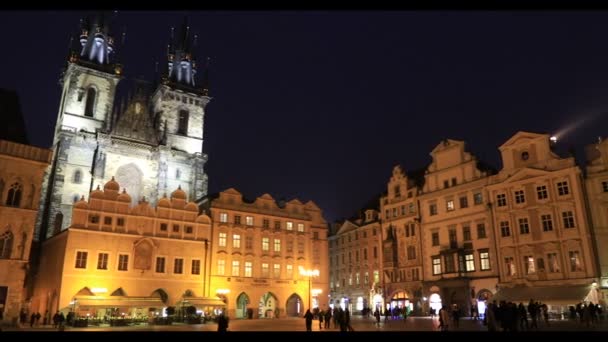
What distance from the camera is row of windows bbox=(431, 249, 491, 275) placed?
47375mm

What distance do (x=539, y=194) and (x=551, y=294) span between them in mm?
9335

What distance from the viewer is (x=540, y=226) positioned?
1738 inches

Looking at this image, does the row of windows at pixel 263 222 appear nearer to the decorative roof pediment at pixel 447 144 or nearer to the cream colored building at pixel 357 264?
the cream colored building at pixel 357 264

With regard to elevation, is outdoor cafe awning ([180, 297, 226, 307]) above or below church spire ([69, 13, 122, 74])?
below

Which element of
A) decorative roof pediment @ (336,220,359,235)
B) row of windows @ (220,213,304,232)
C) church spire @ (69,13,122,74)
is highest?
church spire @ (69,13,122,74)

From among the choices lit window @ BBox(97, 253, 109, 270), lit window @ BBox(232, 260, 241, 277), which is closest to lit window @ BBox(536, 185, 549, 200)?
lit window @ BBox(232, 260, 241, 277)

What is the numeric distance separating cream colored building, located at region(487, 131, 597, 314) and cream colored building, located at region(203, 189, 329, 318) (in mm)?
19147

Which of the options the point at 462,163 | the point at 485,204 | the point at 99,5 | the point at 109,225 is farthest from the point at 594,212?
the point at 99,5

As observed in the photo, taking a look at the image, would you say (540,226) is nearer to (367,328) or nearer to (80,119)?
(367,328)

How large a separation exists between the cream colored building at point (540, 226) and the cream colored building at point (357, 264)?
675 inches

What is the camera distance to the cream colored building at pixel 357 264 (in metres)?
59.9

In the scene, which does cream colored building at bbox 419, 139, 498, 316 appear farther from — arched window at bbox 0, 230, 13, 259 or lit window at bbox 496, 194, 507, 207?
arched window at bbox 0, 230, 13, 259

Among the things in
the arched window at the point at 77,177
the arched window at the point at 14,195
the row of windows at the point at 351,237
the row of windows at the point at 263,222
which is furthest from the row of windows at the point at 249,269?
the arched window at the point at 77,177

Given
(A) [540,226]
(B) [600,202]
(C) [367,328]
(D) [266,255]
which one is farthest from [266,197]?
(B) [600,202]
